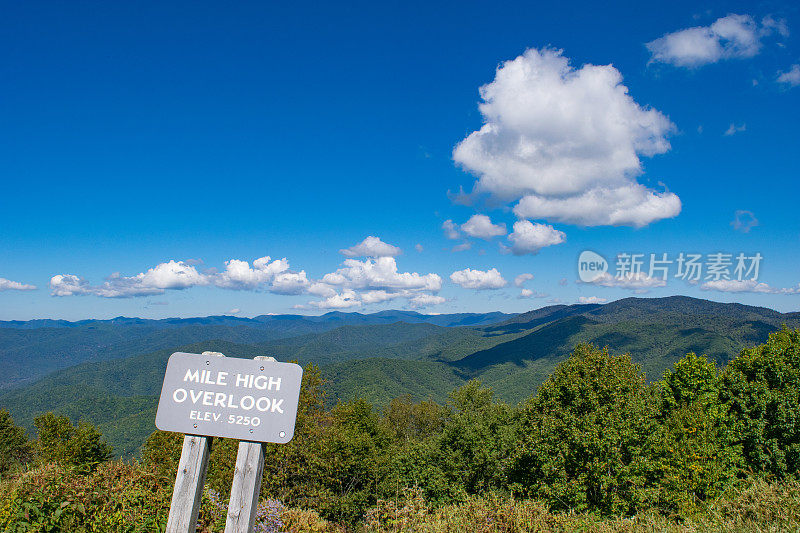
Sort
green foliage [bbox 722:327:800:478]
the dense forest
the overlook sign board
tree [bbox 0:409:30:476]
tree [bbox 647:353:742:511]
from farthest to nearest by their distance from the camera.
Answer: tree [bbox 0:409:30:476], green foliage [bbox 722:327:800:478], tree [bbox 647:353:742:511], the dense forest, the overlook sign board

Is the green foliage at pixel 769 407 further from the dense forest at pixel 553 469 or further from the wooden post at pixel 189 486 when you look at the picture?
the wooden post at pixel 189 486

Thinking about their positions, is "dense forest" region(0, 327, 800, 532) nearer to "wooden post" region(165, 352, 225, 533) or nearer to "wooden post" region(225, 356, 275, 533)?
"wooden post" region(165, 352, 225, 533)

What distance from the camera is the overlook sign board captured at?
4348 mm

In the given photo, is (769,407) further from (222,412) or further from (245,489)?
(222,412)

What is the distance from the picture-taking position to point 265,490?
21.3m

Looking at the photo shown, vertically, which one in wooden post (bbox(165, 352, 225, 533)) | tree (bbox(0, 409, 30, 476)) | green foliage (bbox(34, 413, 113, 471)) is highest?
wooden post (bbox(165, 352, 225, 533))

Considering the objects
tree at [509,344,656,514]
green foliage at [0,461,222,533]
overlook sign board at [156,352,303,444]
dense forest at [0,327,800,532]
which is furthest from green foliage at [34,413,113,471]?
overlook sign board at [156,352,303,444]

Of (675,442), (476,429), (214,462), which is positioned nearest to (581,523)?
(675,442)

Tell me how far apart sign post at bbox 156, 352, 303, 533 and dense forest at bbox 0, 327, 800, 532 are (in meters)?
3.70

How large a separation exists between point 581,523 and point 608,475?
440 inches

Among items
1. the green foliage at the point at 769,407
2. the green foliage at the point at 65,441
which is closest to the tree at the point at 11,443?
the green foliage at the point at 65,441

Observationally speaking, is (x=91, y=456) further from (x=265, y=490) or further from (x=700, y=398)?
(x=700, y=398)

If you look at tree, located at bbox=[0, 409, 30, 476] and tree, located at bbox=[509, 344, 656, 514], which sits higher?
tree, located at bbox=[509, 344, 656, 514]

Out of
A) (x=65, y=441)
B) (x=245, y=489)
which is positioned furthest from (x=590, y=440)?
(x=65, y=441)
